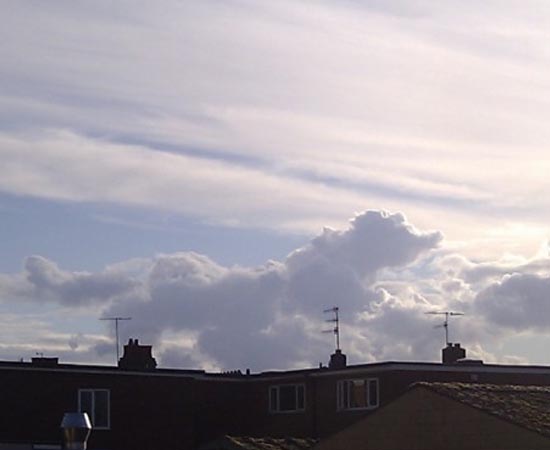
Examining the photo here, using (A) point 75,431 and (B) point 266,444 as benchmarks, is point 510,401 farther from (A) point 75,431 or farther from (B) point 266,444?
(A) point 75,431

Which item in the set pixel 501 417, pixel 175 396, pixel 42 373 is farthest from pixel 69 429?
pixel 175 396

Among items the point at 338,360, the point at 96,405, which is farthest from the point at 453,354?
Result: the point at 96,405

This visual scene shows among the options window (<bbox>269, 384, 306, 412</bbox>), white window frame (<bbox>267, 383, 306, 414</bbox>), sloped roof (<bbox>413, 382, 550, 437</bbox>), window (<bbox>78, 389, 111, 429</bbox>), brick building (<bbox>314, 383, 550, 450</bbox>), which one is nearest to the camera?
brick building (<bbox>314, 383, 550, 450</bbox>)

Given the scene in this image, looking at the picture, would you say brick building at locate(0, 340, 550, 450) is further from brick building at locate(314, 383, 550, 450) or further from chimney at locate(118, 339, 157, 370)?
brick building at locate(314, 383, 550, 450)

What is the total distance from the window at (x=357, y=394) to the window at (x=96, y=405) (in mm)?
8637

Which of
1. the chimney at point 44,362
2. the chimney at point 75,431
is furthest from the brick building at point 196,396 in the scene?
the chimney at point 75,431

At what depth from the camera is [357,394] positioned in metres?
52.6

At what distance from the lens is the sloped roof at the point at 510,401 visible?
3325 cm

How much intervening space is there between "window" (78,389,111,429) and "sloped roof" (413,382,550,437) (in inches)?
779

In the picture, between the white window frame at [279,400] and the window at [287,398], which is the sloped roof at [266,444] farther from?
the window at [287,398]

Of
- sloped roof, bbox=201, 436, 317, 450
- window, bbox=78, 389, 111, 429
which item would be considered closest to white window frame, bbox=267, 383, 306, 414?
sloped roof, bbox=201, 436, 317, 450

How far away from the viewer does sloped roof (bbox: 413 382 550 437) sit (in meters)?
33.2

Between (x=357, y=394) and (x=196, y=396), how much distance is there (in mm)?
7246

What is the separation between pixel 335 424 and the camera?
53062 mm
